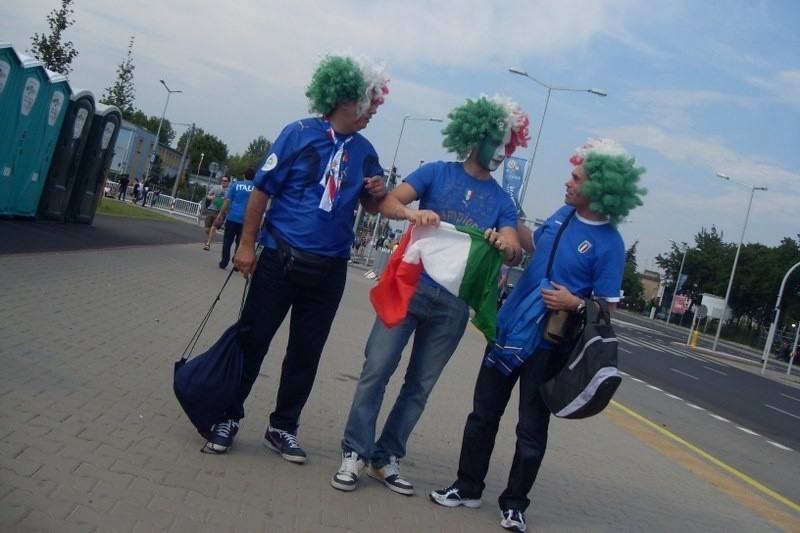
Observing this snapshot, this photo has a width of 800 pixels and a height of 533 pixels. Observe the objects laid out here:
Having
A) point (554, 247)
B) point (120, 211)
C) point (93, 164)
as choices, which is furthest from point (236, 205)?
point (120, 211)

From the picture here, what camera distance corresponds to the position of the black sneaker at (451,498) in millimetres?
4922

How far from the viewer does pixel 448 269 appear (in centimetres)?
480

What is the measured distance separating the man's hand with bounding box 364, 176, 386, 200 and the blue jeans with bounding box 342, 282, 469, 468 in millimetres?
580

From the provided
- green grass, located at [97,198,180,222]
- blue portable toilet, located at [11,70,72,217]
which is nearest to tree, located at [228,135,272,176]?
green grass, located at [97,198,180,222]

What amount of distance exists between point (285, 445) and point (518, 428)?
4.37 ft

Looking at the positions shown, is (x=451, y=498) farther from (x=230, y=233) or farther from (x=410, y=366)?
(x=230, y=233)

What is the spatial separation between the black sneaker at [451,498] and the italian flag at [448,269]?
0.91m

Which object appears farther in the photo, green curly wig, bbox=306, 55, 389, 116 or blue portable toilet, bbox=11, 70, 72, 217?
blue portable toilet, bbox=11, 70, 72, 217

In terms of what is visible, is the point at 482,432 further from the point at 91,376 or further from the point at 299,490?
the point at 91,376

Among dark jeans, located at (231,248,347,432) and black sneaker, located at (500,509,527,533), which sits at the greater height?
dark jeans, located at (231,248,347,432)

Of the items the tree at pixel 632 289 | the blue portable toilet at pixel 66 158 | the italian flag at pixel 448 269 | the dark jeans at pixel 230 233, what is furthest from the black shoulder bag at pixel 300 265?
the tree at pixel 632 289

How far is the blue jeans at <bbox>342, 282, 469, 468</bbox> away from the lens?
15.9 ft

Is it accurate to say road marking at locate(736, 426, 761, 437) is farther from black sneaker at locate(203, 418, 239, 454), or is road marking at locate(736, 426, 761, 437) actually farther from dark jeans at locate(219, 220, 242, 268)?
black sneaker at locate(203, 418, 239, 454)

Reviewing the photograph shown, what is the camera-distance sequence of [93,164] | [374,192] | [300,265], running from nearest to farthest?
[300,265] < [374,192] < [93,164]
